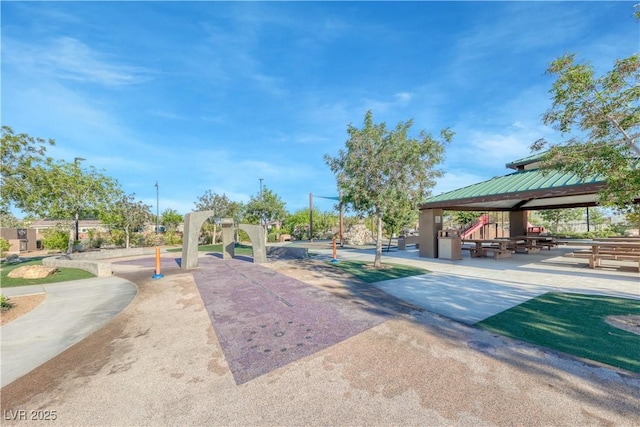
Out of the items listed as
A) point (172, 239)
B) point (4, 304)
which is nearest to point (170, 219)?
point (172, 239)

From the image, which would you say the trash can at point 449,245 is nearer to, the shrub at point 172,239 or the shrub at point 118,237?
the shrub at point 118,237

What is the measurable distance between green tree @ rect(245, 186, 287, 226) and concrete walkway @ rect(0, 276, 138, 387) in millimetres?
20900

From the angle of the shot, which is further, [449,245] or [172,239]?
[172,239]

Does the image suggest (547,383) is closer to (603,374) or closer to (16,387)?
(603,374)

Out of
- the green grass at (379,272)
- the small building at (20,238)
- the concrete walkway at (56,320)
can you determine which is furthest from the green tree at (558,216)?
the small building at (20,238)

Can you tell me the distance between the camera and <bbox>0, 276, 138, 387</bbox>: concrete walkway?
4.24 metres

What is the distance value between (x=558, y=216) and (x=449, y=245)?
27302 mm

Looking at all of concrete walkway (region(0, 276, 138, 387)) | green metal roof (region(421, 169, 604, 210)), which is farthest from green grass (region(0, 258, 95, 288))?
green metal roof (region(421, 169, 604, 210))

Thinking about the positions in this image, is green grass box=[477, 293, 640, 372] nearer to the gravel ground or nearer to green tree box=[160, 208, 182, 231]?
the gravel ground

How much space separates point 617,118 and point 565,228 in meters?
43.2

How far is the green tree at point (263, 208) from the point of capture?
30.2 metres

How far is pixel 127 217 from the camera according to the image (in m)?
22.2

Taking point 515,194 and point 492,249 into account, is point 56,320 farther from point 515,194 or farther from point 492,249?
point 492,249

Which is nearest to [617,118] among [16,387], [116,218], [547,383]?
[547,383]
